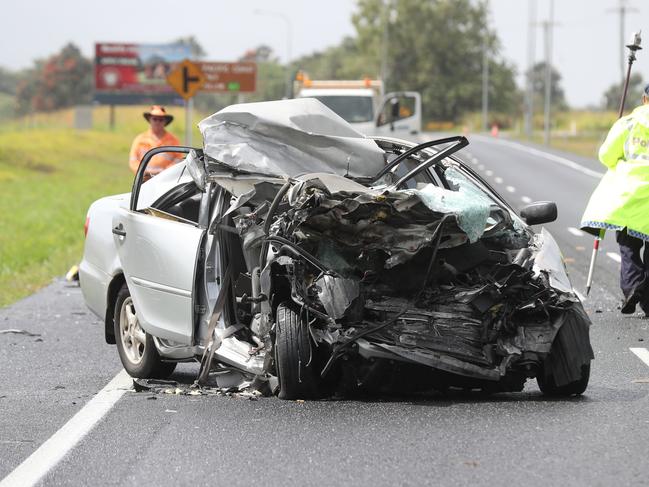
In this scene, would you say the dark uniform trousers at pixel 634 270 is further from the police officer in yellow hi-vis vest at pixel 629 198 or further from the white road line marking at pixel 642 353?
the white road line marking at pixel 642 353

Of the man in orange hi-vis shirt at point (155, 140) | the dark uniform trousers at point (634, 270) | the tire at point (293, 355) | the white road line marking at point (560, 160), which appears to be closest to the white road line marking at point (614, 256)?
the dark uniform trousers at point (634, 270)

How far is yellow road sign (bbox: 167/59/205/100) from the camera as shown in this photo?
2605 centimetres

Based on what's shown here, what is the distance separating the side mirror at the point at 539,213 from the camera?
336 inches

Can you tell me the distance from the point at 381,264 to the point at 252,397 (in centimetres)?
111

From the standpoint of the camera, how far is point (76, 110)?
86.6 meters

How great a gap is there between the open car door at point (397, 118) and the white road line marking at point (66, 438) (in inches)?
830

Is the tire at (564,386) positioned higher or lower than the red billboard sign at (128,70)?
lower

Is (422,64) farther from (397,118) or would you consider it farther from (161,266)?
(161,266)

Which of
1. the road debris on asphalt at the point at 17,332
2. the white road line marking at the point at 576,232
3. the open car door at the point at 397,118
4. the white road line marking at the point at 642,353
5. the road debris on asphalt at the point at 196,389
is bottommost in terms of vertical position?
the white road line marking at the point at 576,232

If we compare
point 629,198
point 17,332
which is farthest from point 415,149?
point 17,332

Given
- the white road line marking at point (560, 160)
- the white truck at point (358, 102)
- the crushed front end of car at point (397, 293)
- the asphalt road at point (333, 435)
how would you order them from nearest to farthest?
the asphalt road at point (333, 435)
the crushed front end of car at point (397, 293)
the white truck at point (358, 102)
the white road line marking at point (560, 160)

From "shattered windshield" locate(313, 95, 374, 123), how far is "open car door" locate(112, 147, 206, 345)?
22342 millimetres

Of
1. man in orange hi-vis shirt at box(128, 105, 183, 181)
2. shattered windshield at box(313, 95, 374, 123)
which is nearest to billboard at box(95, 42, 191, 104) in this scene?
shattered windshield at box(313, 95, 374, 123)

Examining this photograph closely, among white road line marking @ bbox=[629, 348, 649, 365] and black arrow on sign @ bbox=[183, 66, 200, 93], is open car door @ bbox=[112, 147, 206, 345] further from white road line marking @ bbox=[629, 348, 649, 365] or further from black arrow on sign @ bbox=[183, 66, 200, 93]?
black arrow on sign @ bbox=[183, 66, 200, 93]
